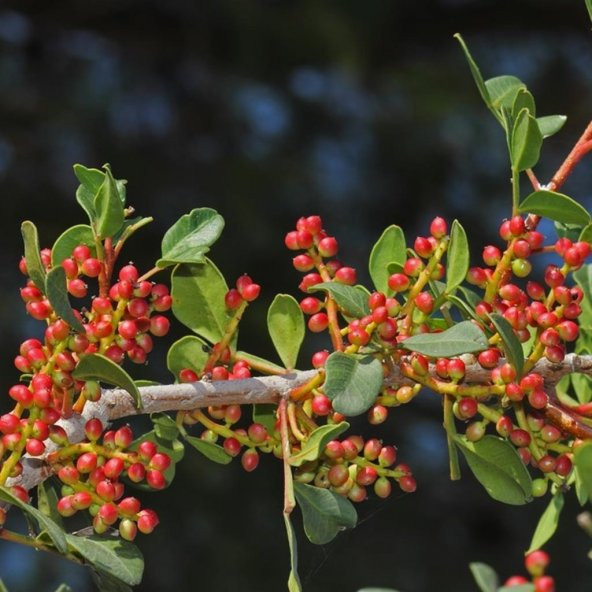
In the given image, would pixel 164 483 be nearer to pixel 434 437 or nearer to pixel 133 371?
pixel 133 371

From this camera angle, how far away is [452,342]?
720mm

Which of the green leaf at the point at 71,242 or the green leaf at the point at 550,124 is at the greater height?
the green leaf at the point at 550,124

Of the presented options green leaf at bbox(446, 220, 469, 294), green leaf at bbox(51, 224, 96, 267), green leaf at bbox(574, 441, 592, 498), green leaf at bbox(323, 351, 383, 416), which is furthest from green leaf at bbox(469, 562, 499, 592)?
green leaf at bbox(51, 224, 96, 267)

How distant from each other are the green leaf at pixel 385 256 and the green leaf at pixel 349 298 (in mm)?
98

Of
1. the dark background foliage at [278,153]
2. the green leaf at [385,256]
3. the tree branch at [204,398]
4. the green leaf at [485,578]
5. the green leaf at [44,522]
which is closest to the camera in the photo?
the green leaf at [485,578]

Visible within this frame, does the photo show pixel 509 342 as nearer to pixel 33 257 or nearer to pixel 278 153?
pixel 33 257

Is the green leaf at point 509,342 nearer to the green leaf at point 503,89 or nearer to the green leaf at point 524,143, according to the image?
the green leaf at point 524,143

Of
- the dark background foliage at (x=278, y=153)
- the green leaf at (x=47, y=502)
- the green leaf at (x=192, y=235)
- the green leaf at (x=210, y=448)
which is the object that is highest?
the green leaf at (x=192, y=235)

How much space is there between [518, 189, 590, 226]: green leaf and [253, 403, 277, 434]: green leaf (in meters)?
0.23

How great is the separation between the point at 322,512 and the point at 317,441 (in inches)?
3.1

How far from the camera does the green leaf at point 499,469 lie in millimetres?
791

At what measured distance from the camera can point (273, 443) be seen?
2.67ft

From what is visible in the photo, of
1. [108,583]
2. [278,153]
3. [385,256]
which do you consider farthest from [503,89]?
[278,153]

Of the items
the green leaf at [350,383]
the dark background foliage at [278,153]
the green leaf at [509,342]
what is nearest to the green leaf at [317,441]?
the green leaf at [350,383]
